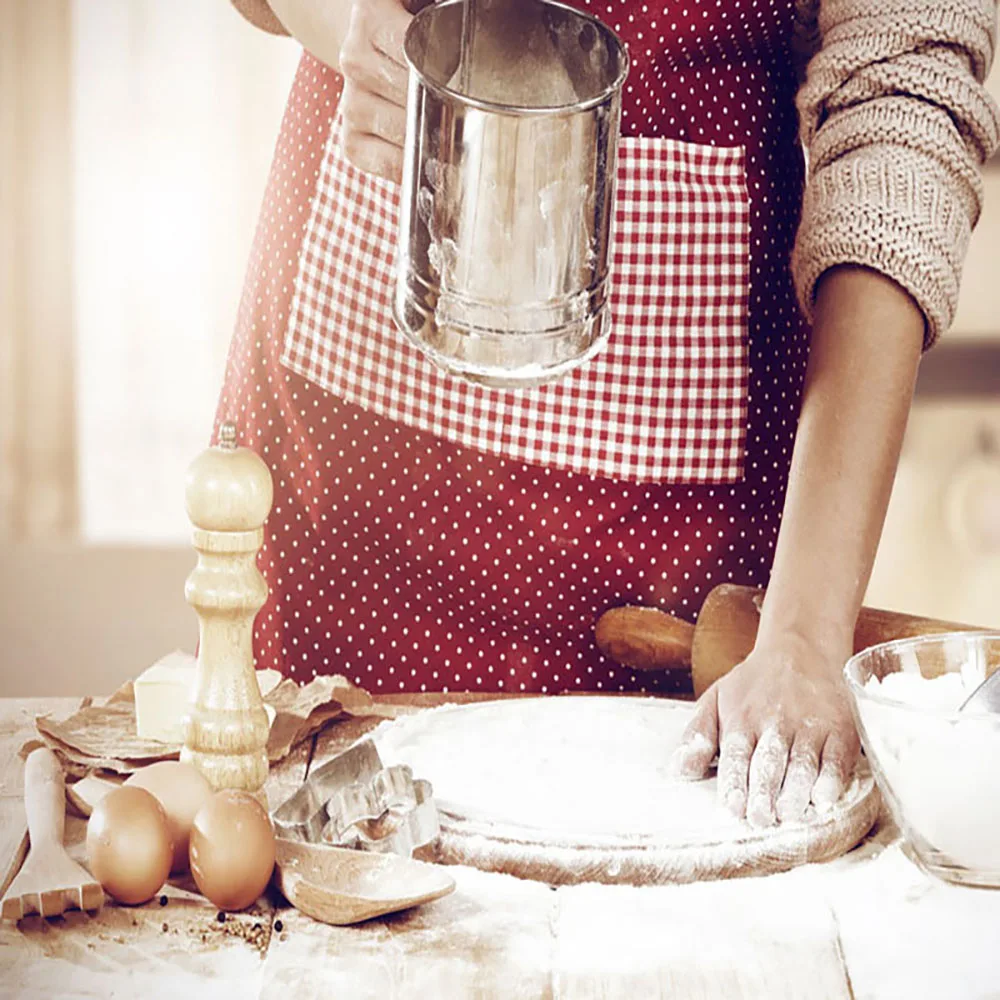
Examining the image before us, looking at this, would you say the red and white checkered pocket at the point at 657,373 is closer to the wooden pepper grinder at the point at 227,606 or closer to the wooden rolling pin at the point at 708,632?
the wooden rolling pin at the point at 708,632

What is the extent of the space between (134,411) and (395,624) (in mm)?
1778

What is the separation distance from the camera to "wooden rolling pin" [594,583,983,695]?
1.10m

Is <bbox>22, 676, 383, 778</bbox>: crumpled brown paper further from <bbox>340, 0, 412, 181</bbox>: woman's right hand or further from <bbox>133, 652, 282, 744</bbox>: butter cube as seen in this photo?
<bbox>340, 0, 412, 181</bbox>: woman's right hand

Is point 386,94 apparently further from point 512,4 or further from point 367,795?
point 367,795

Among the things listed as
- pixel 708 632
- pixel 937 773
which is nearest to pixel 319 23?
pixel 708 632

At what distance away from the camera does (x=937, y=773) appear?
788mm

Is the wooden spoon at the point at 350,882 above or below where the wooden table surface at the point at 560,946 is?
above

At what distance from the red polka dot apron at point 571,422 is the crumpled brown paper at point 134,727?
7.2 inches

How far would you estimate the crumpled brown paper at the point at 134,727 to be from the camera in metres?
0.99

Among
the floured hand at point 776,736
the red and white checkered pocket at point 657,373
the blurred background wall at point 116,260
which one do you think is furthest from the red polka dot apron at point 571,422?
the blurred background wall at point 116,260

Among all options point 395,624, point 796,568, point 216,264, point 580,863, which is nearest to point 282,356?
point 395,624

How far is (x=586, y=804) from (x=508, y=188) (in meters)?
0.39

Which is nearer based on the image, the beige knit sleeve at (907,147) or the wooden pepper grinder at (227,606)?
the wooden pepper grinder at (227,606)

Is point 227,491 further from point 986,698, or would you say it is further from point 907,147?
point 907,147
